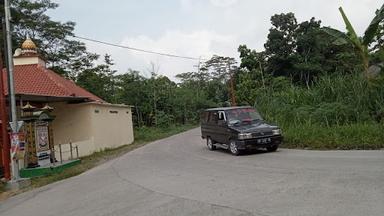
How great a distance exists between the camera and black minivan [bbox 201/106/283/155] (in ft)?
52.2

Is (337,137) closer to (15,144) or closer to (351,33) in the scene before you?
(351,33)

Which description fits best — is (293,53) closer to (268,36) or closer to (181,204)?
(268,36)

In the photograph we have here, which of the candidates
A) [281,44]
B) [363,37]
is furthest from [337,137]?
[281,44]

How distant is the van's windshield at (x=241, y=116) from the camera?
17453 millimetres

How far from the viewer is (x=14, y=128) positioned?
14750 millimetres

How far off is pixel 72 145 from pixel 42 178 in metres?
7.79

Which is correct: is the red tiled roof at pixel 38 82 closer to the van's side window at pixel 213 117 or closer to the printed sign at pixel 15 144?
the van's side window at pixel 213 117

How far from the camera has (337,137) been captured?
52.7 feet

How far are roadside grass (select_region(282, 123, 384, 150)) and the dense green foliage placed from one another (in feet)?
0.15

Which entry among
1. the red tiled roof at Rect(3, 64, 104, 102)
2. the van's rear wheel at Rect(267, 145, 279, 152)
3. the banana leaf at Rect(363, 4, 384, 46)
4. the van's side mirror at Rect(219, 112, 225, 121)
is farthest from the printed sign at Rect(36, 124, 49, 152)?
the banana leaf at Rect(363, 4, 384, 46)

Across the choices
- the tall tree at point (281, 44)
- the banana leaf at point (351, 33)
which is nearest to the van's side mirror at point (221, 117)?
the banana leaf at point (351, 33)

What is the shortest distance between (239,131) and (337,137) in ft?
11.8

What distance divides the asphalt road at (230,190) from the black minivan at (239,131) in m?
1.69

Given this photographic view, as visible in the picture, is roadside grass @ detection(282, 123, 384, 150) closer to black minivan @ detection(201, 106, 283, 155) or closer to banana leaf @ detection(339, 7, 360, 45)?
black minivan @ detection(201, 106, 283, 155)
